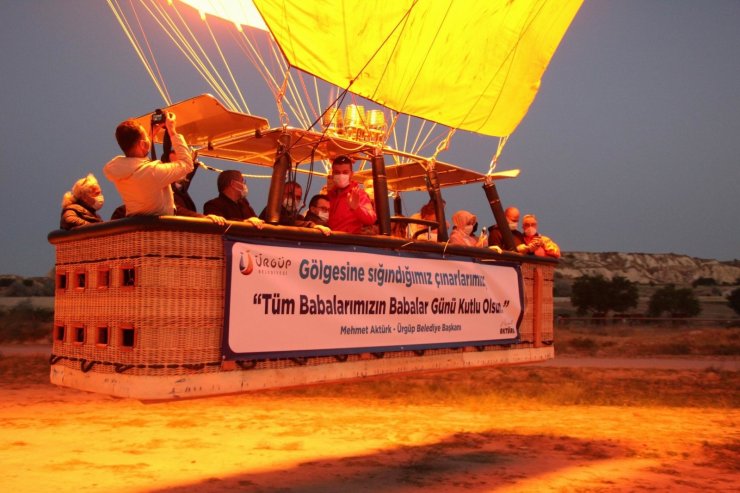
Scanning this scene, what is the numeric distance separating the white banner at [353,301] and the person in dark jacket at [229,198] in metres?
0.69

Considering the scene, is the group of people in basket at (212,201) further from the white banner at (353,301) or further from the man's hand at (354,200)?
the white banner at (353,301)

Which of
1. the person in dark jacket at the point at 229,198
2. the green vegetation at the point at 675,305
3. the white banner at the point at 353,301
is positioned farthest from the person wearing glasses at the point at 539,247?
the green vegetation at the point at 675,305

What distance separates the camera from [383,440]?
11.5m

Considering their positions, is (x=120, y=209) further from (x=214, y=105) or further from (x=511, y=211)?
(x=511, y=211)

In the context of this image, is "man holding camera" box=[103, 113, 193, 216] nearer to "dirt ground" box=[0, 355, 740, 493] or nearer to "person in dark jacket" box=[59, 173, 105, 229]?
"person in dark jacket" box=[59, 173, 105, 229]

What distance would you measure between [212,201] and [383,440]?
694 centimetres

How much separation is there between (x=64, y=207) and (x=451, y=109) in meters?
4.32

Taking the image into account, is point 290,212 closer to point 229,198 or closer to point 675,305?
point 229,198

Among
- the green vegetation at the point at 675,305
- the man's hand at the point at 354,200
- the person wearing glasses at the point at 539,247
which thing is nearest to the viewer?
the man's hand at the point at 354,200

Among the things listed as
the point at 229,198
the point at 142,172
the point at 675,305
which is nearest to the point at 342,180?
the point at 229,198

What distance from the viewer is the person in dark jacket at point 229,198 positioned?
548 cm

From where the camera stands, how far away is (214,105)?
18.3 feet

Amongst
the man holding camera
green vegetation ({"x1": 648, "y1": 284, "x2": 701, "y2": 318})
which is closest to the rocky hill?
green vegetation ({"x1": 648, "y1": 284, "x2": 701, "y2": 318})

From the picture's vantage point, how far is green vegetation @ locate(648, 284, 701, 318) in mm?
63312
